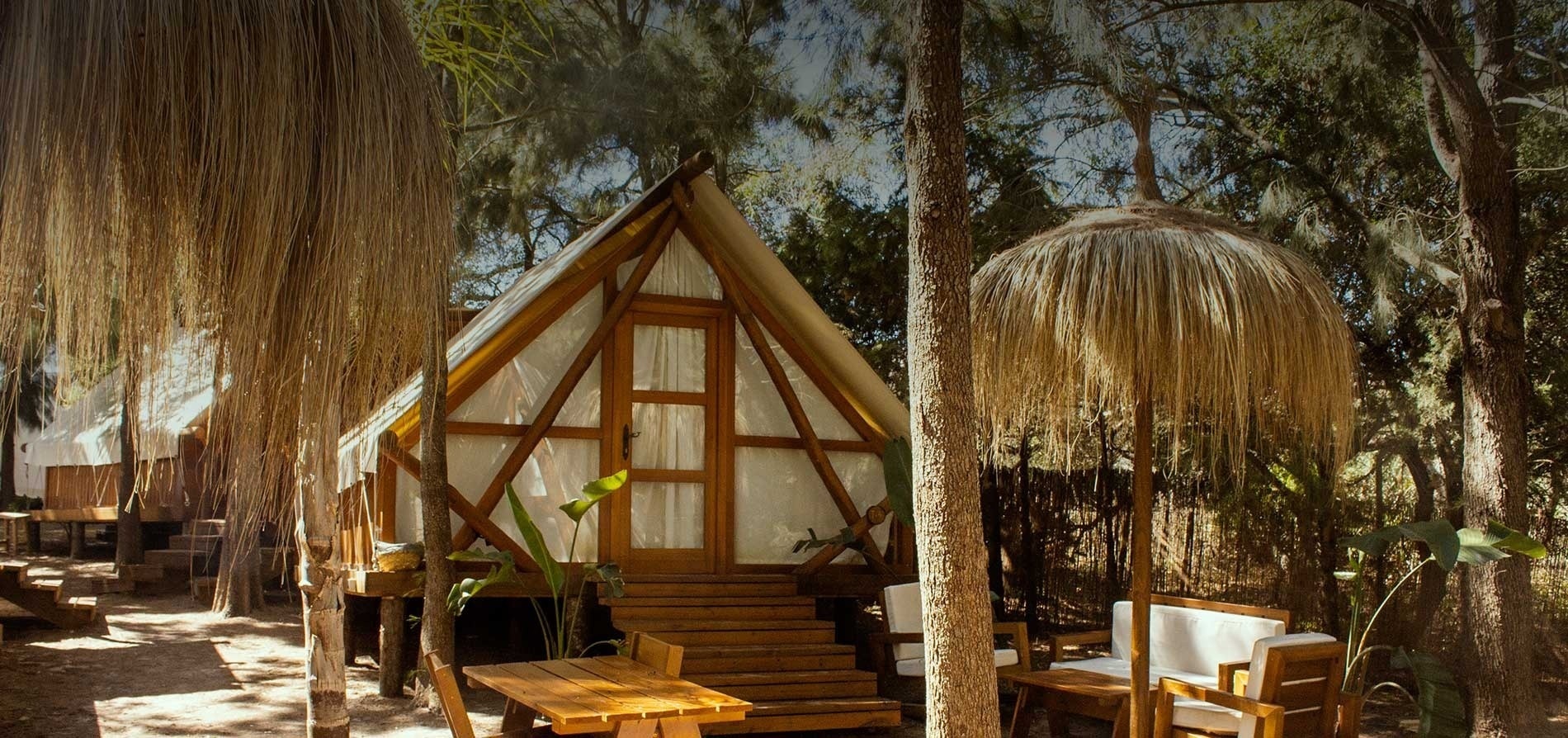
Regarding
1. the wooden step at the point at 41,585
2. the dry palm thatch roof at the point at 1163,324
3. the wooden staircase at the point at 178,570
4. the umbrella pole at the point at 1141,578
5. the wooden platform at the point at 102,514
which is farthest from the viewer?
the wooden platform at the point at 102,514

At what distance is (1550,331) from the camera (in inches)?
318

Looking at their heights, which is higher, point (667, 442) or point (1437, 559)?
point (667, 442)

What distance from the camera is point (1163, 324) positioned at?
4648mm

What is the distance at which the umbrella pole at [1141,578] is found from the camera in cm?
477

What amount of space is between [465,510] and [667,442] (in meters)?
1.39

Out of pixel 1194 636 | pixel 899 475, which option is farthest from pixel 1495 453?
pixel 899 475

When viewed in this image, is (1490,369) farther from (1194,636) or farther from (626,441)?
(626,441)

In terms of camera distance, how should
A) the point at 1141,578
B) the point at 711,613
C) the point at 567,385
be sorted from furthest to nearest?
the point at 567,385, the point at 711,613, the point at 1141,578

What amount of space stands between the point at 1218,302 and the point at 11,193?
12.9ft

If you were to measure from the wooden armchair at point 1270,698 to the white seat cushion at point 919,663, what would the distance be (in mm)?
1170

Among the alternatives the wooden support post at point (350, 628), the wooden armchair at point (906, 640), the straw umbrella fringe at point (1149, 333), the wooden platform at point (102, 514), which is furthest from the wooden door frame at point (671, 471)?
the wooden platform at point (102, 514)

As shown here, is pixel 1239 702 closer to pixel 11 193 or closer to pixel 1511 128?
pixel 11 193

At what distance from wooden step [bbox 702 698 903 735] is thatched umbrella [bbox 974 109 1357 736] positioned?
157cm

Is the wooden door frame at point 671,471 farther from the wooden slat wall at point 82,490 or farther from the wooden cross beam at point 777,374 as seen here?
the wooden slat wall at point 82,490
